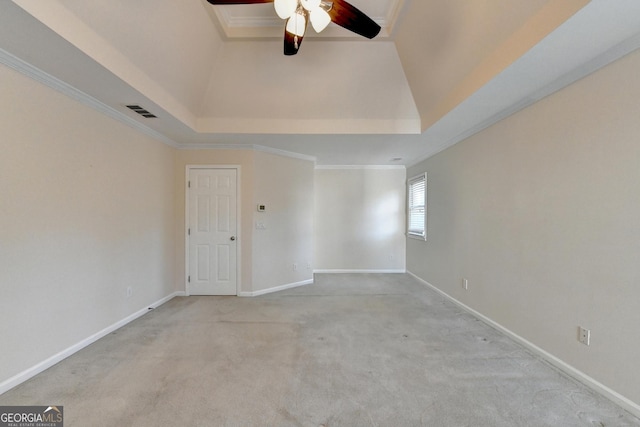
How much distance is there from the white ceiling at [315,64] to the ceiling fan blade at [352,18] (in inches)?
30.0

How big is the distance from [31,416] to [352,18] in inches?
129

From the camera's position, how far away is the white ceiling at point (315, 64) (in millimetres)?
1657

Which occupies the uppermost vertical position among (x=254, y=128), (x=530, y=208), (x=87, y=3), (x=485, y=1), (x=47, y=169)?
(x=485, y=1)

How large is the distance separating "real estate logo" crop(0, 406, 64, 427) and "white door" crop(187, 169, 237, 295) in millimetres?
2370

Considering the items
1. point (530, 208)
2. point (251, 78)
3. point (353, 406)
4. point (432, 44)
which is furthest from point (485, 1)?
point (353, 406)

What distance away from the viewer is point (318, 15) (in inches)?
65.9

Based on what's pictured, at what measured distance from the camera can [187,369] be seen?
210 centimetres

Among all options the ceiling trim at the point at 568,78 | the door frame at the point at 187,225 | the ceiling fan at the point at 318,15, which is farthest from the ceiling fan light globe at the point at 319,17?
the door frame at the point at 187,225

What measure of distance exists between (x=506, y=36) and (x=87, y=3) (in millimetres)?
2889

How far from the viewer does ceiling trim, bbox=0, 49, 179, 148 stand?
5.97 ft

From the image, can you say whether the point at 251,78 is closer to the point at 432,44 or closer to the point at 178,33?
the point at 178,33

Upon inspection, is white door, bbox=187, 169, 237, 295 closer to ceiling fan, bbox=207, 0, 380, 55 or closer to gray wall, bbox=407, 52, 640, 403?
ceiling fan, bbox=207, 0, 380, 55

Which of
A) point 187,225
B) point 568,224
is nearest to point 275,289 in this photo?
point 187,225

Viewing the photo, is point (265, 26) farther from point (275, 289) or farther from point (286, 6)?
point (275, 289)
